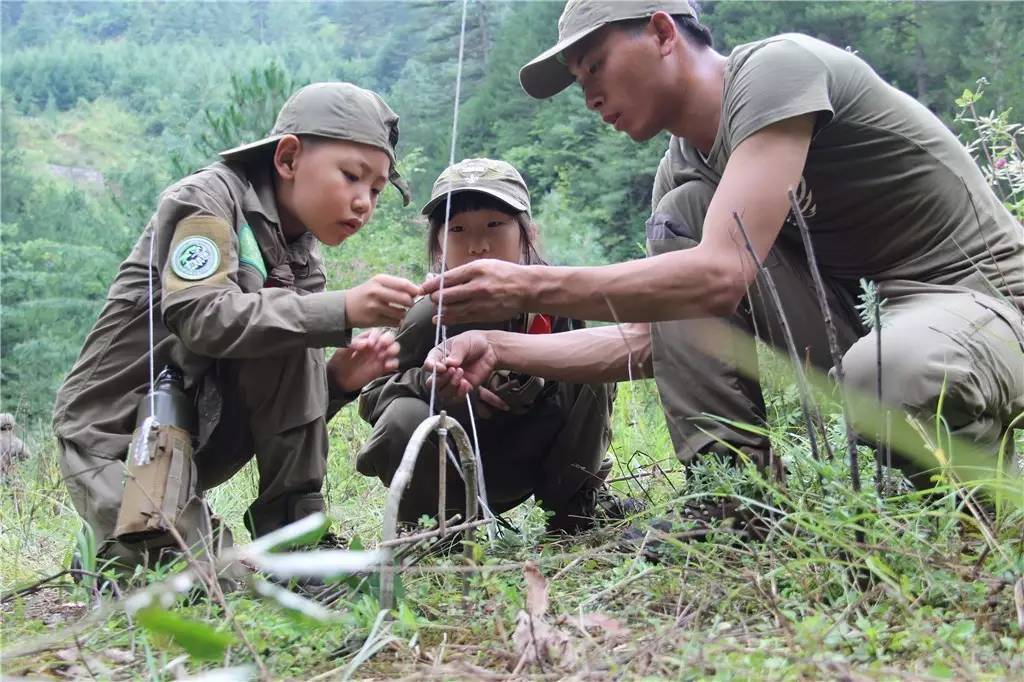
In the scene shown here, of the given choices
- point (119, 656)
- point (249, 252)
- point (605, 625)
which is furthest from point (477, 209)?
point (119, 656)

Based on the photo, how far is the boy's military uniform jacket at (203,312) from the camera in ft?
7.73

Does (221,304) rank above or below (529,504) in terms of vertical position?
above

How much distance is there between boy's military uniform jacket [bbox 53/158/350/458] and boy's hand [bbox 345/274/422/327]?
0.03 metres

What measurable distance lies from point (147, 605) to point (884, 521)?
4.39ft

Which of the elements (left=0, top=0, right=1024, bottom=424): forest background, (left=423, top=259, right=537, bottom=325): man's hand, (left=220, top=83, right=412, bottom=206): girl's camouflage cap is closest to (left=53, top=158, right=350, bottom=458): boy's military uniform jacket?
(left=220, top=83, right=412, bottom=206): girl's camouflage cap

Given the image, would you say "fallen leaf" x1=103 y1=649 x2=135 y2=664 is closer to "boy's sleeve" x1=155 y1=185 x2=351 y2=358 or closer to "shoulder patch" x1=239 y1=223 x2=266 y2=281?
"boy's sleeve" x1=155 y1=185 x2=351 y2=358

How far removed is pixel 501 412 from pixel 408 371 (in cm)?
28

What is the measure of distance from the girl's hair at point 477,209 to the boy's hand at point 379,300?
64cm

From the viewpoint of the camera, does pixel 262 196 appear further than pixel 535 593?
Yes

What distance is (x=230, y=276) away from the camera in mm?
2451

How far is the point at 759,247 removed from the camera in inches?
86.2

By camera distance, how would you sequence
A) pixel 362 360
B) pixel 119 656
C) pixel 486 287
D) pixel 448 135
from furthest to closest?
pixel 448 135, pixel 362 360, pixel 486 287, pixel 119 656

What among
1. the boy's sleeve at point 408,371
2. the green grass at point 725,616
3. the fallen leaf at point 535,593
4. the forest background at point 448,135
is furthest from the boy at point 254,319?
the forest background at point 448,135

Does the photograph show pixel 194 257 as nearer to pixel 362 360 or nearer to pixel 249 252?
pixel 249 252
